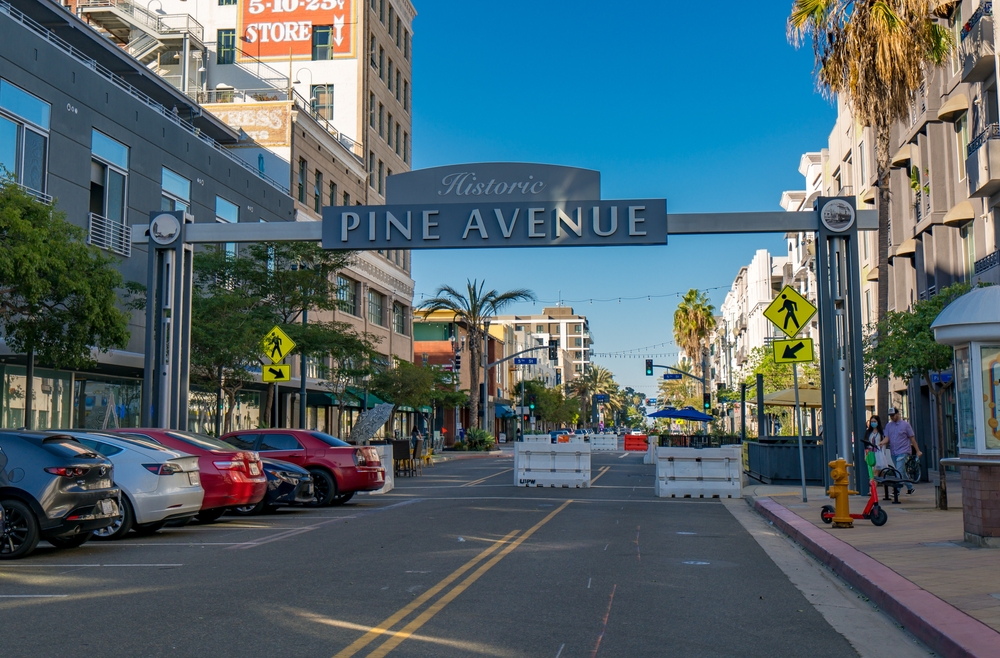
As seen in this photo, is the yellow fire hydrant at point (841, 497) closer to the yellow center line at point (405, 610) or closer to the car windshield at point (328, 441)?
the yellow center line at point (405, 610)

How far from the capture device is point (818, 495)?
20.0m

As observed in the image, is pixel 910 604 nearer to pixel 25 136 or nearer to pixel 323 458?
pixel 323 458

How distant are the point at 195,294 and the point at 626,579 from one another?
20.8 m

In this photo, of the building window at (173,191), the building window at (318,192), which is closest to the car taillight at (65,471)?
the building window at (173,191)

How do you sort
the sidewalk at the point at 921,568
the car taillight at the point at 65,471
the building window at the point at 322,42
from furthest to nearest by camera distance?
the building window at the point at 322,42
the car taillight at the point at 65,471
the sidewalk at the point at 921,568

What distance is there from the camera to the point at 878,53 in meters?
25.1

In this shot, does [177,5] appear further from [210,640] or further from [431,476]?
[210,640]

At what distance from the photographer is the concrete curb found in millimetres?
6434

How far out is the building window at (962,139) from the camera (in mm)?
30797

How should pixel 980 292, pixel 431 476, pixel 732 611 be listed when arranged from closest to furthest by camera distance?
pixel 732 611, pixel 980 292, pixel 431 476

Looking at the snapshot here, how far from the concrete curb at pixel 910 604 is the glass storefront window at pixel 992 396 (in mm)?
1951

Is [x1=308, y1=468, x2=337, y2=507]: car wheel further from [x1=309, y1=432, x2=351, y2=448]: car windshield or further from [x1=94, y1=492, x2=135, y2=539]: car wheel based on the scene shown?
[x1=94, y1=492, x2=135, y2=539]: car wheel

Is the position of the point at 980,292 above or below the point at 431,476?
above

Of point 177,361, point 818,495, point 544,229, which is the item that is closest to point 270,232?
point 177,361
